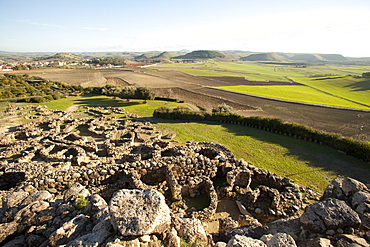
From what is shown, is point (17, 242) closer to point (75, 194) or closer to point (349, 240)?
point (75, 194)

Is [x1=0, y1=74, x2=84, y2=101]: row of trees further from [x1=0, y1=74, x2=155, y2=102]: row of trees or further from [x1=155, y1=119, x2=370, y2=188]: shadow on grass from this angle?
[x1=155, y1=119, x2=370, y2=188]: shadow on grass

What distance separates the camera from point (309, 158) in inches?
781

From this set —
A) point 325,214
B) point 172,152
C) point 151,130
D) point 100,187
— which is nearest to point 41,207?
point 100,187

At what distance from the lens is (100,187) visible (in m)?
12.2

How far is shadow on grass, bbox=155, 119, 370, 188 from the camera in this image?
17172mm

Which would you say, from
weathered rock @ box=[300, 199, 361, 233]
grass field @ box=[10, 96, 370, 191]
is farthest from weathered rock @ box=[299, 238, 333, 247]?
grass field @ box=[10, 96, 370, 191]

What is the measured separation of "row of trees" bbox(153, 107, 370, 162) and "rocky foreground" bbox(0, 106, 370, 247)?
10.5 metres

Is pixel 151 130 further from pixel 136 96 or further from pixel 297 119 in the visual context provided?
pixel 297 119

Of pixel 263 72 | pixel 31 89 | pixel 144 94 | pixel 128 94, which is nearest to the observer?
pixel 144 94

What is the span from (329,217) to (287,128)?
2033cm

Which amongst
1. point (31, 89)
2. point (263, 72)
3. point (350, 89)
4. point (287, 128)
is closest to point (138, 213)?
point (287, 128)

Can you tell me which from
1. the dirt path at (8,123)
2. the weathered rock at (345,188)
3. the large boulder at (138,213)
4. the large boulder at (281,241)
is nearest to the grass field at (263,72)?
the dirt path at (8,123)

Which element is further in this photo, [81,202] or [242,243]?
[81,202]

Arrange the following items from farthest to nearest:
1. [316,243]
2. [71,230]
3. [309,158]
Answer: [309,158] → [71,230] → [316,243]
